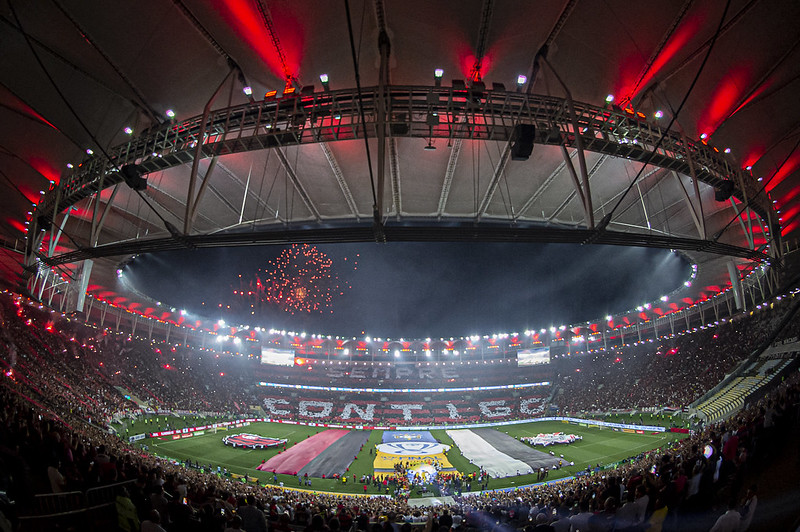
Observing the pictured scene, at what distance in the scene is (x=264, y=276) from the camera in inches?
1268

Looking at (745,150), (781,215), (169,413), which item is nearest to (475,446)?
(781,215)

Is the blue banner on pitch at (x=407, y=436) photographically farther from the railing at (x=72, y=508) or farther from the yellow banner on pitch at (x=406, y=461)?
the railing at (x=72, y=508)

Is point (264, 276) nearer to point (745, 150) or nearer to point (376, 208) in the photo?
point (376, 208)

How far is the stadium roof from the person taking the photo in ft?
34.1

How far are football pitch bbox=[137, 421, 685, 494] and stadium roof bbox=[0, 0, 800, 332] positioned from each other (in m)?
19.6

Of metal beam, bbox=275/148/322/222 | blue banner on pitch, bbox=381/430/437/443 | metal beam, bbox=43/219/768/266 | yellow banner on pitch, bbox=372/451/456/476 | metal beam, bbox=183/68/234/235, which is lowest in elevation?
yellow banner on pitch, bbox=372/451/456/476

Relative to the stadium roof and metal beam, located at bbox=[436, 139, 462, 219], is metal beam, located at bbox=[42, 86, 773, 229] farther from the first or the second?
metal beam, located at bbox=[436, 139, 462, 219]

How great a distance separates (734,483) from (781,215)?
20.3 meters

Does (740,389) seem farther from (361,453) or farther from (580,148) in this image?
(580,148)

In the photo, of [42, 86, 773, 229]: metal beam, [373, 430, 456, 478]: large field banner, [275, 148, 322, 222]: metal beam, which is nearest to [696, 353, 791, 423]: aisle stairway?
[373, 430, 456, 478]: large field banner

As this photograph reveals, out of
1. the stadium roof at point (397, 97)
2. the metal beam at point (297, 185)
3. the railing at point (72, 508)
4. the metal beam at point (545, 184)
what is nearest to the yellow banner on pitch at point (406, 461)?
the metal beam at point (297, 185)

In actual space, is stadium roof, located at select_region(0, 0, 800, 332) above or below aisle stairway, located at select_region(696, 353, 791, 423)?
above

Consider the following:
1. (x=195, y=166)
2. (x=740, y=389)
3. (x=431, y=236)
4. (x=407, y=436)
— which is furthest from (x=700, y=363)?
(x=195, y=166)

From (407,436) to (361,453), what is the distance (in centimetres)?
1109
